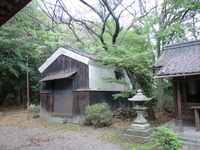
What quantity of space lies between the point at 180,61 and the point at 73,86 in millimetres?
6643

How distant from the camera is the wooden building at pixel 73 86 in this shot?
397 inches

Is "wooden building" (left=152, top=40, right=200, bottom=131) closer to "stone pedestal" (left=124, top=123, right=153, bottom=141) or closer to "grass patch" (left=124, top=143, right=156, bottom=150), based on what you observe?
"stone pedestal" (left=124, top=123, right=153, bottom=141)

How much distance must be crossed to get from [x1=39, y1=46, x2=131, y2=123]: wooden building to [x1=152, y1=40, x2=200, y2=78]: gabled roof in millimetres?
3280

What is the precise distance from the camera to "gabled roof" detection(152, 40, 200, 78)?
6576mm

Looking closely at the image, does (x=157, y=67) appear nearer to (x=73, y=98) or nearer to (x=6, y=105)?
(x=73, y=98)

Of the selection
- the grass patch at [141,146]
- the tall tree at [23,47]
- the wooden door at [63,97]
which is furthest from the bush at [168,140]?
the tall tree at [23,47]

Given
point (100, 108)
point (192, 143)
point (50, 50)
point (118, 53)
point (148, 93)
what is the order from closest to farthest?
point (192, 143), point (100, 108), point (118, 53), point (148, 93), point (50, 50)

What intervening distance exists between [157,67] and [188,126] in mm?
3221

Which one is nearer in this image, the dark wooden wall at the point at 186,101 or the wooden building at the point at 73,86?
the dark wooden wall at the point at 186,101

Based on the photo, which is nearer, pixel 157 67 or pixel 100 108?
pixel 157 67

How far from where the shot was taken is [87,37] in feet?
68.8

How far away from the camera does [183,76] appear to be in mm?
7375

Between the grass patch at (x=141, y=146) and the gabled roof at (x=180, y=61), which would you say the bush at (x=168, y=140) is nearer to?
the grass patch at (x=141, y=146)

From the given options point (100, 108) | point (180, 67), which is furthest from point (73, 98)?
point (180, 67)
